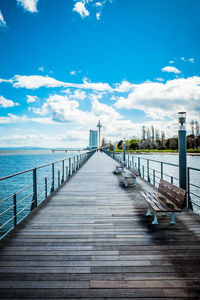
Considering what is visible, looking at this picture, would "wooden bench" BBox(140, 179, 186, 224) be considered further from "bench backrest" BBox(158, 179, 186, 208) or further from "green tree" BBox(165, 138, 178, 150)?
"green tree" BBox(165, 138, 178, 150)

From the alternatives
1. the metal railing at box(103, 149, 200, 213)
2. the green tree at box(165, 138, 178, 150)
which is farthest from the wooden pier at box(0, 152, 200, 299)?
the green tree at box(165, 138, 178, 150)

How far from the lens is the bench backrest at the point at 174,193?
3.29 meters

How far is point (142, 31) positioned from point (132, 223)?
62.7 feet

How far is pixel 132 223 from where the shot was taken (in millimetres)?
3531

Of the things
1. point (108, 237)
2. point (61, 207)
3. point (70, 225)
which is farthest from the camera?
point (61, 207)

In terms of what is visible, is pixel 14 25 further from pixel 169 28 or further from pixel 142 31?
pixel 169 28

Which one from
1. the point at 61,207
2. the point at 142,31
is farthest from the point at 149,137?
the point at 61,207

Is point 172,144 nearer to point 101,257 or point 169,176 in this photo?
point 169,176

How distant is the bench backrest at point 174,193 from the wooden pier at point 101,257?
43cm

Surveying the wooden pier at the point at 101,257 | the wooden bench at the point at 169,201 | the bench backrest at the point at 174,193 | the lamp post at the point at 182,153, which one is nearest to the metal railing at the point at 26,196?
the wooden pier at the point at 101,257

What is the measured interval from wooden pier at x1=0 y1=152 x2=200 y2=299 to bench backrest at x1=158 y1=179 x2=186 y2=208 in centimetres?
43

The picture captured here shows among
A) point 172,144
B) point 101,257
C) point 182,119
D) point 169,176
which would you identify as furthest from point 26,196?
point 172,144

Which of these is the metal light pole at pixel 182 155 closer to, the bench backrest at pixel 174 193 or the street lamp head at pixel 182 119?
the street lamp head at pixel 182 119

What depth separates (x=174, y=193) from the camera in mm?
3658
